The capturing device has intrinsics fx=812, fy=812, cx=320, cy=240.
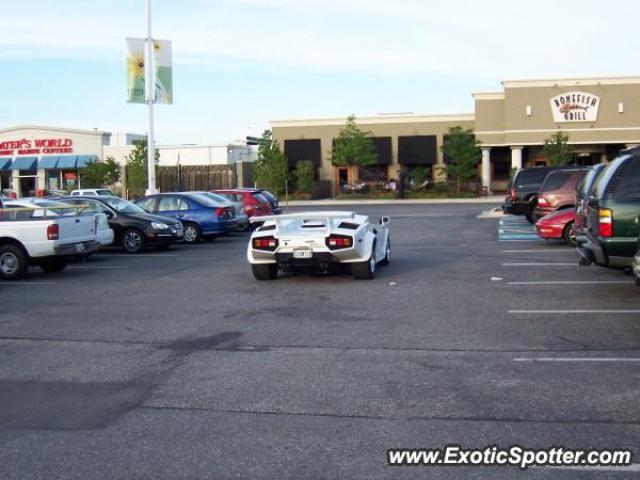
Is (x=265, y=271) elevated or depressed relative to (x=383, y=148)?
depressed

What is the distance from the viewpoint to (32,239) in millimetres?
15406

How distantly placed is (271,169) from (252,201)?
29197 millimetres

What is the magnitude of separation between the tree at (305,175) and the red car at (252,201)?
98.6ft

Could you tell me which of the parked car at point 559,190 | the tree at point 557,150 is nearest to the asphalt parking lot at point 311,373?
the parked car at point 559,190

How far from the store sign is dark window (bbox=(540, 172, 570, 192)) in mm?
47920

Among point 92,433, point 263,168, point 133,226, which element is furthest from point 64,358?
point 263,168

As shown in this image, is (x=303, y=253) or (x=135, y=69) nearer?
(x=303, y=253)

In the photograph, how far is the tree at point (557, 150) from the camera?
167 ft

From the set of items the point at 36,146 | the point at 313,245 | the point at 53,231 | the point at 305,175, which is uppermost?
the point at 36,146

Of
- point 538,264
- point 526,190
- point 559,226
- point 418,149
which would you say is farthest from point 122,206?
point 418,149

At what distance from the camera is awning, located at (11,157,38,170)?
62438 millimetres

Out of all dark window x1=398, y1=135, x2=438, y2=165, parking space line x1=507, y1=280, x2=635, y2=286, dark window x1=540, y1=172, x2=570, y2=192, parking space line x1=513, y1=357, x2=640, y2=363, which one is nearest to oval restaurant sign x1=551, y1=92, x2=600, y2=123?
dark window x1=398, y1=135, x2=438, y2=165

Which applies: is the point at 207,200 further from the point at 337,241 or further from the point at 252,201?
the point at 337,241

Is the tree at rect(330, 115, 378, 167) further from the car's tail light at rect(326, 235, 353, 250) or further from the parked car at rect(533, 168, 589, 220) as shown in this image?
the car's tail light at rect(326, 235, 353, 250)
